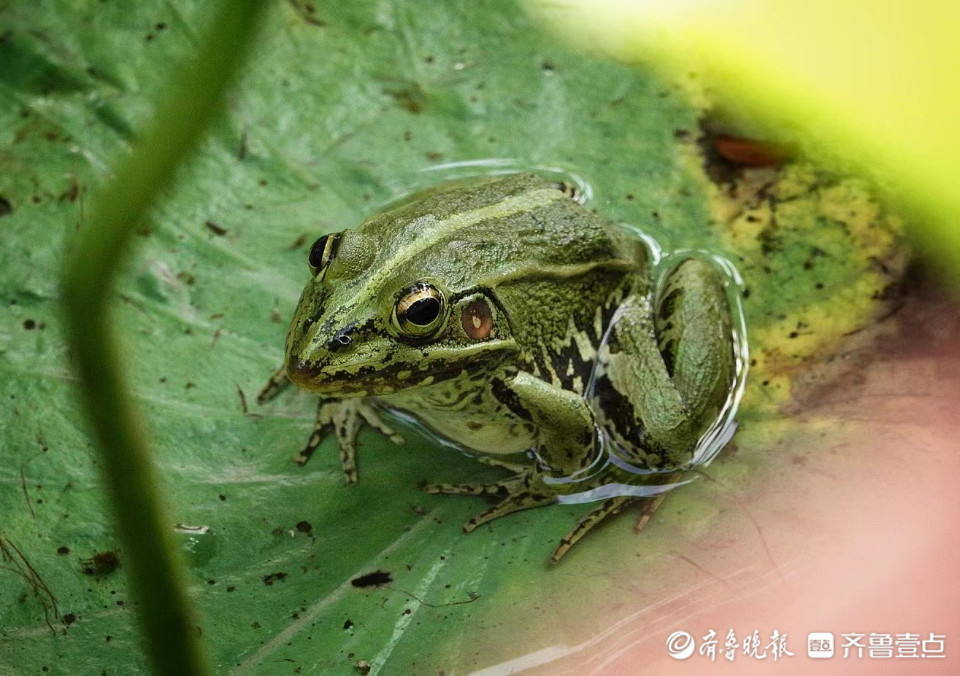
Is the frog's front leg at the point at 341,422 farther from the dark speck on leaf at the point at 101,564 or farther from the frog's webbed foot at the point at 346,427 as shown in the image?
the dark speck on leaf at the point at 101,564

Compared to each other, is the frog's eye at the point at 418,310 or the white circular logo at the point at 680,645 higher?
the frog's eye at the point at 418,310

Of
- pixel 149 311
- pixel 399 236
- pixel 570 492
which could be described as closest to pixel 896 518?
pixel 570 492

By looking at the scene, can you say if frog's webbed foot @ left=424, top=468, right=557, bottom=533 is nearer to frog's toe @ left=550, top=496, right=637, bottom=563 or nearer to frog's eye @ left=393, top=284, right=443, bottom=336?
frog's toe @ left=550, top=496, right=637, bottom=563

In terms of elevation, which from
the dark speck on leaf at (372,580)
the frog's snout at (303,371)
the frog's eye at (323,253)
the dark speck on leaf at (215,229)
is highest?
the frog's eye at (323,253)

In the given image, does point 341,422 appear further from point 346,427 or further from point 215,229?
point 215,229

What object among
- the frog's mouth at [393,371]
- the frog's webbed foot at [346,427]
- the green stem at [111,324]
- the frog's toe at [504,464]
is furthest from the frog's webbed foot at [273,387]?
the green stem at [111,324]

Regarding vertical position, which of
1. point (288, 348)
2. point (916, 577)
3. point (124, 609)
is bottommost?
point (124, 609)

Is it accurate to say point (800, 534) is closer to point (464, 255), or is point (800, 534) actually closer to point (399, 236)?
point (464, 255)

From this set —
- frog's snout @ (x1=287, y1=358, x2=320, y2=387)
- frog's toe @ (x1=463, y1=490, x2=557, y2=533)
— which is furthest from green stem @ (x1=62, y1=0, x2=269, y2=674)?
frog's toe @ (x1=463, y1=490, x2=557, y2=533)
